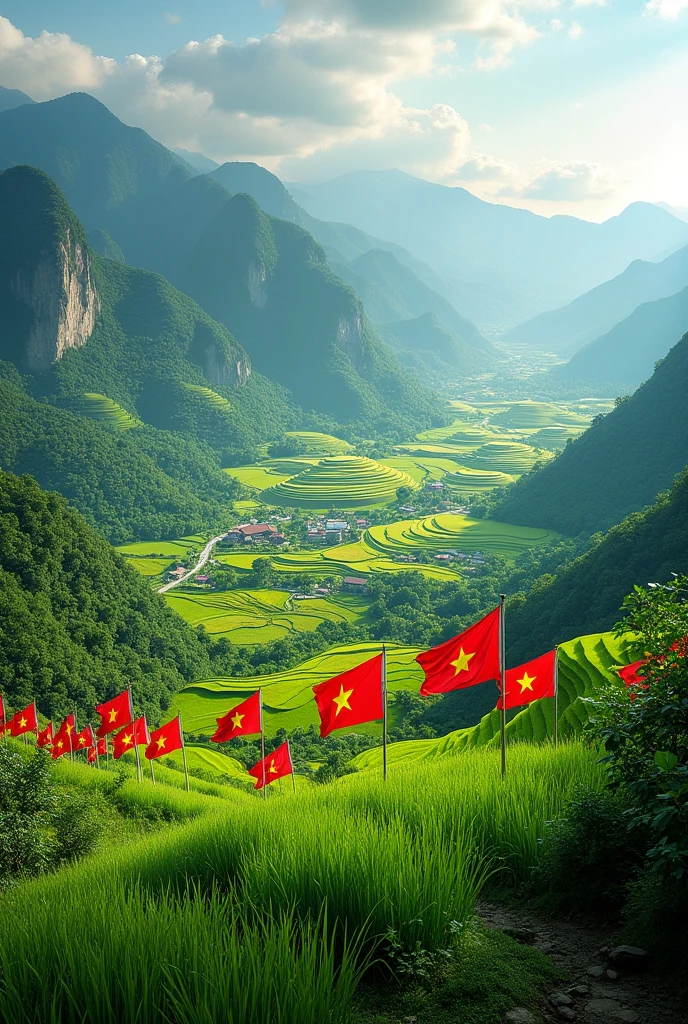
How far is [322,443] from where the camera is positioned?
157125 mm

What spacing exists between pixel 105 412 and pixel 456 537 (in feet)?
251

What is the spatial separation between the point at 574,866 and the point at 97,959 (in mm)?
4332

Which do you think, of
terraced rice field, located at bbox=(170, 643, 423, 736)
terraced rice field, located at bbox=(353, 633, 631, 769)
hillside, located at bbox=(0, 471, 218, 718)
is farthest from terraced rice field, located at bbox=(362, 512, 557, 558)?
terraced rice field, located at bbox=(353, 633, 631, 769)

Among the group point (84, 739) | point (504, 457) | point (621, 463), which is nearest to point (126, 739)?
point (84, 739)

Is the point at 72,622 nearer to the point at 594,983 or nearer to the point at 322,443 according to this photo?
the point at 594,983

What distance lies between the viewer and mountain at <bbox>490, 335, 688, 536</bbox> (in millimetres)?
74625

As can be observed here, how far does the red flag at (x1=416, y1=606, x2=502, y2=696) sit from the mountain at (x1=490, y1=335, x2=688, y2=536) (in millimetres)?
67152

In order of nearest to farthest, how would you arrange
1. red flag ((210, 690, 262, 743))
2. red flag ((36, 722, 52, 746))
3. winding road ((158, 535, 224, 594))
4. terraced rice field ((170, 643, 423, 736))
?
red flag ((210, 690, 262, 743)), red flag ((36, 722, 52, 746)), terraced rice field ((170, 643, 423, 736)), winding road ((158, 535, 224, 594))

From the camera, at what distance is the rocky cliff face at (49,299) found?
14000 cm

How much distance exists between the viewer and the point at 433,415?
195m

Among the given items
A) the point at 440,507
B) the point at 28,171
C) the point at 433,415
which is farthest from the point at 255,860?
the point at 433,415

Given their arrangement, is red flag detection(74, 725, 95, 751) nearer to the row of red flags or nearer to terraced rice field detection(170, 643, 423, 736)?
terraced rice field detection(170, 643, 423, 736)

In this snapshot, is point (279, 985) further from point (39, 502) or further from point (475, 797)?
point (39, 502)

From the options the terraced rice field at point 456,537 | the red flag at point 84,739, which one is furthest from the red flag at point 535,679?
the terraced rice field at point 456,537
